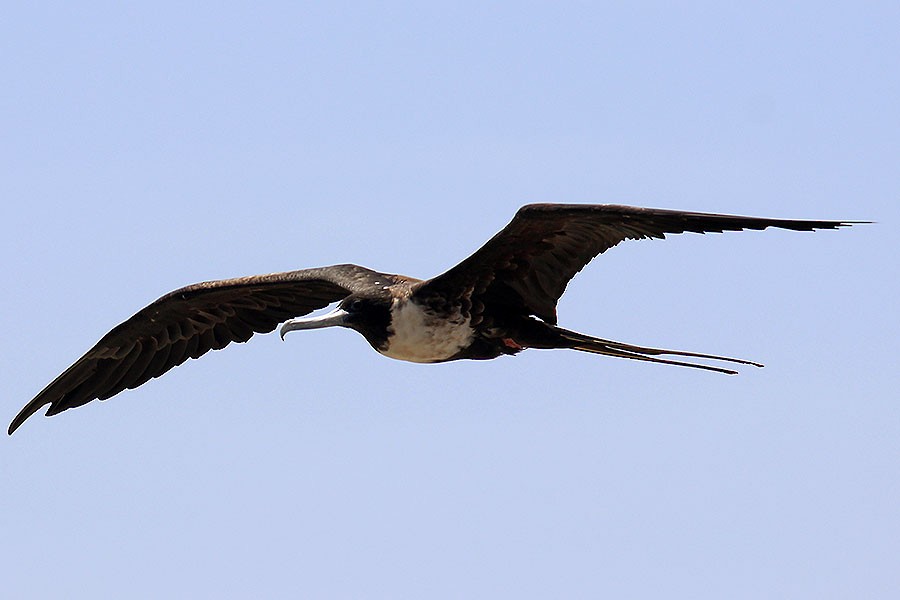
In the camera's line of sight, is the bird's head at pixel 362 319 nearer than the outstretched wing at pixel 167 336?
Yes

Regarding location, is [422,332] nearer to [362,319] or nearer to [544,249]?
[362,319]

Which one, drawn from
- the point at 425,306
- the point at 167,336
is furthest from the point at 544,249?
the point at 167,336

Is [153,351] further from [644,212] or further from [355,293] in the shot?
[644,212]

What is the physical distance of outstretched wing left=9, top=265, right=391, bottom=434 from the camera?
33.9ft

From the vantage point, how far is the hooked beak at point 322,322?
9.01 meters

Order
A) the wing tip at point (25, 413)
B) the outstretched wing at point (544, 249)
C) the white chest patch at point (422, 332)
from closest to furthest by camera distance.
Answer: the outstretched wing at point (544, 249) → the white chest patch at point (422, 332) → the wing tip at point (25, 413)

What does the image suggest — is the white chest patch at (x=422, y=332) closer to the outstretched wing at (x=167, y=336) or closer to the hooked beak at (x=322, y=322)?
the hooked beak at (x=322, y=322)

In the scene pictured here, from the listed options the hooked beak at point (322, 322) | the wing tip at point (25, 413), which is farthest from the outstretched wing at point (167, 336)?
the hooked beak at point (322, 322)

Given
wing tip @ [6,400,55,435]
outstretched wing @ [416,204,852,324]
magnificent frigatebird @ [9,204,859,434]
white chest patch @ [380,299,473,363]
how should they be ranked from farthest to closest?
1. wing tip @ [6,400,55,435]
2. white chest patch @ [380,299,473,363]
3. magnificent frigatebird @ [9,204,859,434]
4. outstretched wing @ [416,204,852,324]

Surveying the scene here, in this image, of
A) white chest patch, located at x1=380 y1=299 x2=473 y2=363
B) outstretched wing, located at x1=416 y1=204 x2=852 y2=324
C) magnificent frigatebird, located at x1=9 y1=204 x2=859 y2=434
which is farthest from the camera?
white chest patch, located at x1=380 y1=299 x2=473 y2=363

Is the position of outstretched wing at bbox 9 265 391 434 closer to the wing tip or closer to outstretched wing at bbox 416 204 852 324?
the wing tip

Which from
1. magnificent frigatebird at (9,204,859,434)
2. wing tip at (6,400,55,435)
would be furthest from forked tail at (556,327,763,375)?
wing tip at (6,400,55,435)

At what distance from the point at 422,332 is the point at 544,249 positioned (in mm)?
853

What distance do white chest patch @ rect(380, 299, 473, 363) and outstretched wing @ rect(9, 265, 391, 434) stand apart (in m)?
1.46
